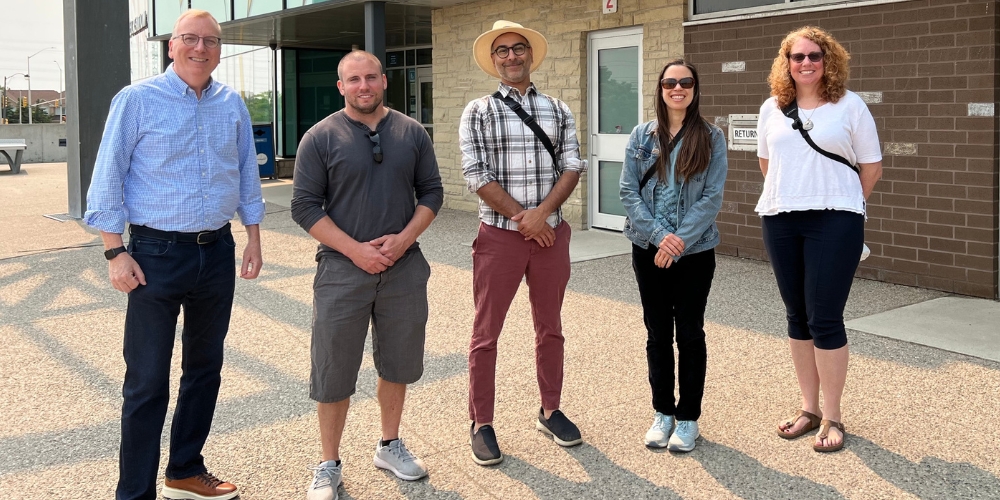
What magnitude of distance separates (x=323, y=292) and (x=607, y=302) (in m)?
3.94

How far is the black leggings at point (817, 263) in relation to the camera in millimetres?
3926

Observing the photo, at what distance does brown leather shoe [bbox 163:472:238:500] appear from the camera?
138 inches

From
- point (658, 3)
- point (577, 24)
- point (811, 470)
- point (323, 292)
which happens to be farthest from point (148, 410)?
point (577, 24)

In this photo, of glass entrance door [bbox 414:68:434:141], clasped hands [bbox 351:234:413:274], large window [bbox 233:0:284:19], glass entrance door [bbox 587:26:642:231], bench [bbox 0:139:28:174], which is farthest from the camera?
bench [bbox 0:139:28:174]

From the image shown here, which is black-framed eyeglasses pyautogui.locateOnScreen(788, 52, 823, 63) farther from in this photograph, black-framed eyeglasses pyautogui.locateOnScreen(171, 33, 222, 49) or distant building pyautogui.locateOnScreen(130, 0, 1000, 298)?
distant building pyautogui.locateOnScreen(130, 0, 1000, 298)

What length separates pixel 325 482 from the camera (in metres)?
3.54

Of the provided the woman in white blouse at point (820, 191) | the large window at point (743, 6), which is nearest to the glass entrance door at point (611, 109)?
the large window at point (743, 6)

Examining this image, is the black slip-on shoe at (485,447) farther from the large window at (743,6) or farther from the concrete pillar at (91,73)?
the concrete pillar at (91,73)

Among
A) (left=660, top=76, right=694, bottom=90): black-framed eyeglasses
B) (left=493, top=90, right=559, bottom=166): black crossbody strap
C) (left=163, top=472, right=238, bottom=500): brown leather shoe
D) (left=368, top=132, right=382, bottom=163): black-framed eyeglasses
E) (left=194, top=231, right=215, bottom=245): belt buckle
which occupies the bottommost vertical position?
(left=163, top=472, right=238, bottom=500): brown leather shoe

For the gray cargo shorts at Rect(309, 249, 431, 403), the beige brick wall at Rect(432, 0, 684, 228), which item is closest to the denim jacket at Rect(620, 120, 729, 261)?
the gray cargo shorts at Rect(309, 249, 431, 403)

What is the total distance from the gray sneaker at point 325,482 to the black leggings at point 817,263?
2.16 m

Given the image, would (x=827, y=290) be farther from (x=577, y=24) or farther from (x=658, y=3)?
(x=577, y=24)

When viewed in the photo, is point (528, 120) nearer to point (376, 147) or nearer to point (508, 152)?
point (508, 152)

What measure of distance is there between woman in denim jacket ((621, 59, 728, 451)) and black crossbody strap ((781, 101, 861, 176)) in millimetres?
330
